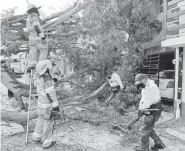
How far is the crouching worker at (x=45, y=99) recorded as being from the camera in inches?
149

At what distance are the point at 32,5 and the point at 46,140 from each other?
2.96 meters

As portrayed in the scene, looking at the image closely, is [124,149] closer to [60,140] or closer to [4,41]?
[60,140]

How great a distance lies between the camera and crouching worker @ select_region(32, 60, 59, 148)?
12.4 ft

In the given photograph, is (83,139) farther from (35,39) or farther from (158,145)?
(35,39)

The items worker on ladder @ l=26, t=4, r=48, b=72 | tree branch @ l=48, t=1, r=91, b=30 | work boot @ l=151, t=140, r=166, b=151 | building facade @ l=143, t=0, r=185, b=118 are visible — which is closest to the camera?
work boot @ l=151, t=140, r=166, b=151

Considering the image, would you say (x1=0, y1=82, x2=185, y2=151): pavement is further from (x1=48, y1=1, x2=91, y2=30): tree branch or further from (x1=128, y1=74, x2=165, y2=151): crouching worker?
(x1=48, y1=1, x2=91, y2=30): tree branch

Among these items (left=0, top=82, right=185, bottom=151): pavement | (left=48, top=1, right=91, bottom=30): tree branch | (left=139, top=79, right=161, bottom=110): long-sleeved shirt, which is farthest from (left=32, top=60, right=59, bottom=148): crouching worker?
(left=48, top=1, right=91, bottom=30): tree branch

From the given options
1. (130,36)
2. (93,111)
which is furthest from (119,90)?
(130,36)

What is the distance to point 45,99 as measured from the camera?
3889mm

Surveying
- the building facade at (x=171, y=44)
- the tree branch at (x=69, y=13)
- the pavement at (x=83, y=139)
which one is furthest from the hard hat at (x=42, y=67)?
the building facade at (x=171, y=44)

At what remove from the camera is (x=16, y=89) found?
7176 mm

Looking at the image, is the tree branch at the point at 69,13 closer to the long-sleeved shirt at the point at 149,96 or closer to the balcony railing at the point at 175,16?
the balcony railing at the point at 175,16

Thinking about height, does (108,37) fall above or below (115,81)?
above

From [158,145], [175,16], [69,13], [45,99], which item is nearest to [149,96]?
[158,145]
